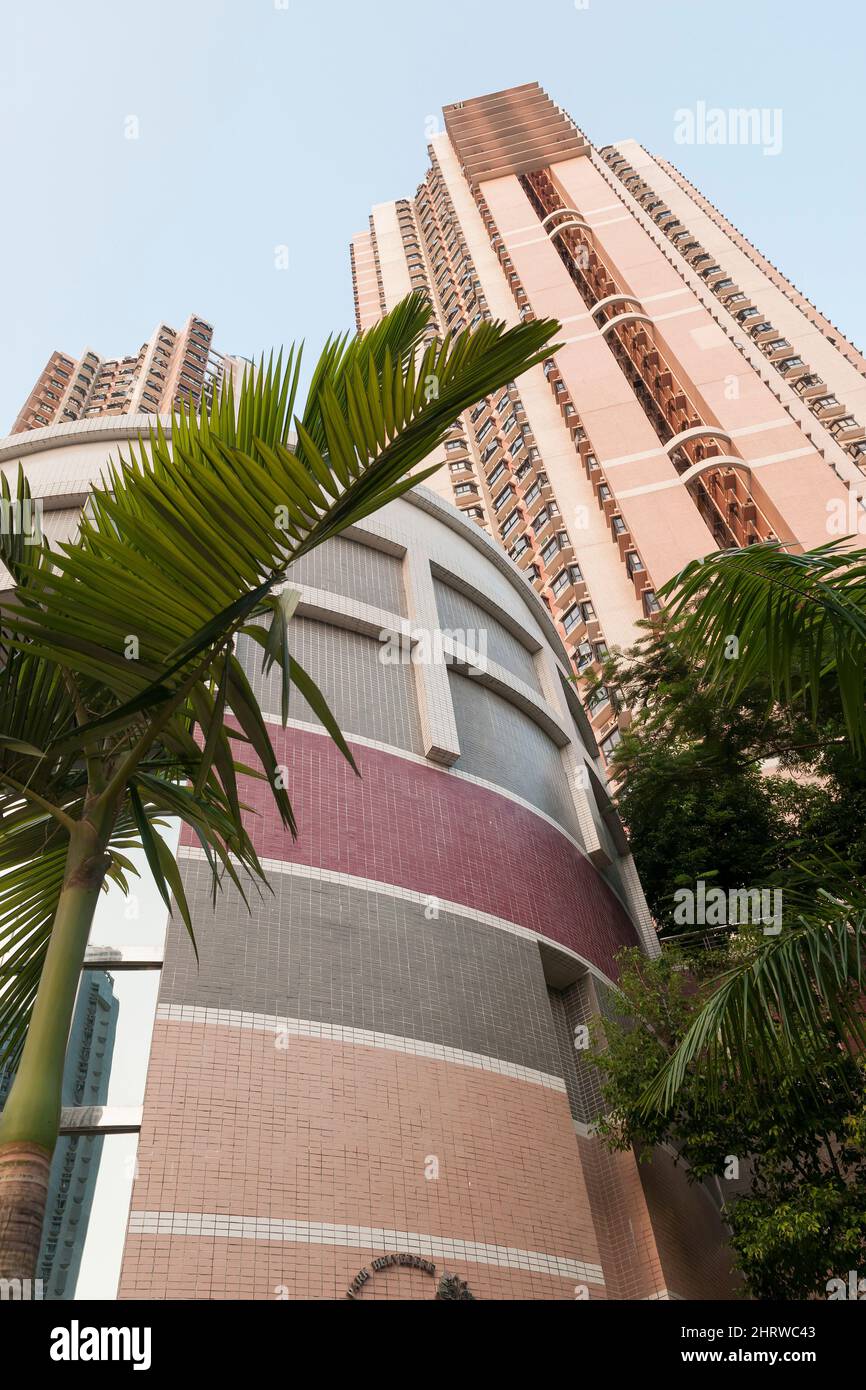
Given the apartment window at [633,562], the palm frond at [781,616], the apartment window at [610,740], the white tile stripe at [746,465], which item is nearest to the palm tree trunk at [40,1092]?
the palm frond at [781,616]

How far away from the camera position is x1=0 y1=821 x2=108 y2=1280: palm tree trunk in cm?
250

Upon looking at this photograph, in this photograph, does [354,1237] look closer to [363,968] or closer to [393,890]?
[363,968]

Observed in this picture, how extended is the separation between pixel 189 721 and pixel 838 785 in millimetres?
17883

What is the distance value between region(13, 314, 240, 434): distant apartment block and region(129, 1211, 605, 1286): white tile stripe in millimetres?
80655

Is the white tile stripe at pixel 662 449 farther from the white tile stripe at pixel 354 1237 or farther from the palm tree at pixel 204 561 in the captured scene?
the palm tree at pixel 204 561

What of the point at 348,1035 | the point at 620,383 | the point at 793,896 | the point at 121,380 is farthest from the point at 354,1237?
the point at 121,380

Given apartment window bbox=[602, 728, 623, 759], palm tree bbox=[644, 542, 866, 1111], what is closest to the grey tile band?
palm tree bbox=[644, 542, 866, 1111]

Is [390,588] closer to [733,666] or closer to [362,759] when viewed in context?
[362,759]

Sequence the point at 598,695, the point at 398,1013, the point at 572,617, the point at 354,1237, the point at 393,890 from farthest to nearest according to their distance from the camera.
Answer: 1. the point at 572,617
2. the point at 598,695
3. the point at 393,890
4. the point at 398,1013
5. the point at 354,1237

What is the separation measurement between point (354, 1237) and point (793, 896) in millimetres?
6791

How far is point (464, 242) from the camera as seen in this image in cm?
7269

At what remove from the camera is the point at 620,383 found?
52.3 meters
